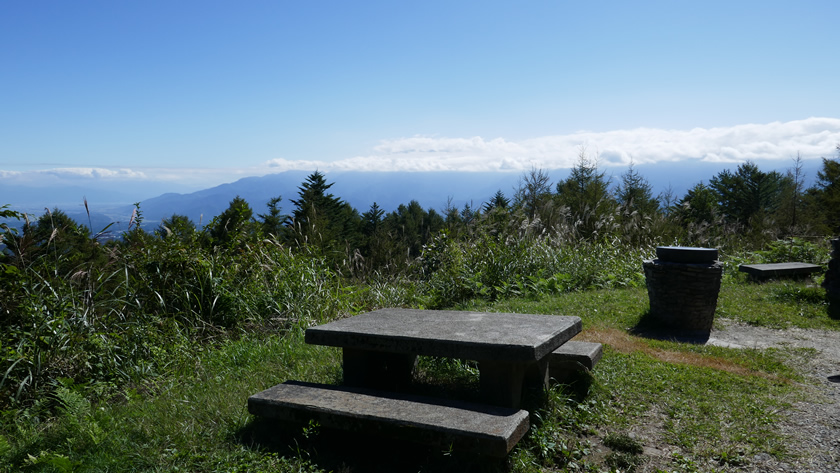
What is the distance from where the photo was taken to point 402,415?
2.51 metres

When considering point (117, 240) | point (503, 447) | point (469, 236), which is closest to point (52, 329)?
point (117, 240)

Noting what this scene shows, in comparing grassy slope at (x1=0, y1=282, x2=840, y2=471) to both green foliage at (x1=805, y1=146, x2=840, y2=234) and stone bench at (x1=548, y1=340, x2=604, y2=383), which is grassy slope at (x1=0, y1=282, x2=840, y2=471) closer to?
stone bench at (x1=548, y1=340, x2=604, y2=383)

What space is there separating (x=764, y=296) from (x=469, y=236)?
461 centimetres

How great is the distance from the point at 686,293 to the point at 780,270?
3977 mm

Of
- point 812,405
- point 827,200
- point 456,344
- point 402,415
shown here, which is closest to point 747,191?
point 827,200

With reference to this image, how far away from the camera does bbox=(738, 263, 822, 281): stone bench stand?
27.9 ft

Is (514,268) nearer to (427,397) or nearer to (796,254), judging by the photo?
(427,397)

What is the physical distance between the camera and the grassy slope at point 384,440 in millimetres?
2609

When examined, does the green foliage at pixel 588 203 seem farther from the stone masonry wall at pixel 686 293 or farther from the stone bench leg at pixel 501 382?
the stone bench leg at pixel 501 382

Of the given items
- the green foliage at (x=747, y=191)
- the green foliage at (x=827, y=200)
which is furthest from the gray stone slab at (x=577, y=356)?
the green foliage at (x=747, y=191)

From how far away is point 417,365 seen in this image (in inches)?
150

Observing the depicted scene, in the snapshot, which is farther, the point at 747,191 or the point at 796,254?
the point at 747,191

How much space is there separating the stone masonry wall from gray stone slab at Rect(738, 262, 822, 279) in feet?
11.6

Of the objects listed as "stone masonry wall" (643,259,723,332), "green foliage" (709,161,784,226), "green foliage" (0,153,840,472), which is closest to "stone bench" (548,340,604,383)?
"green foliage" (0,153,840,472)
